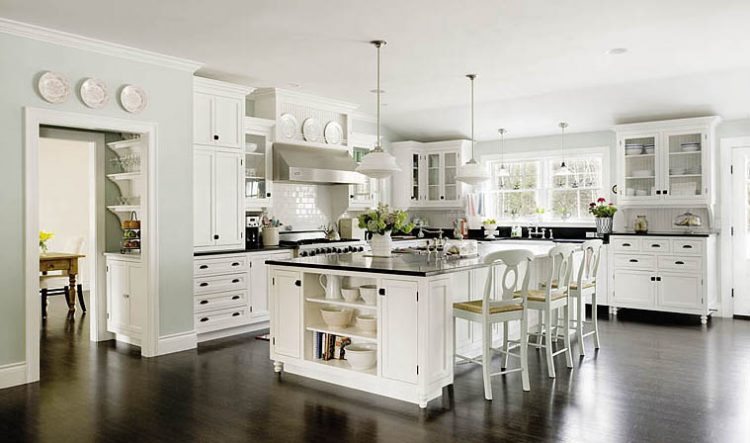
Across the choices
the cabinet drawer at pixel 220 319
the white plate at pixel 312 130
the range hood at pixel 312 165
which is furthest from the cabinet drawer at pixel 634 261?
the cabinet drawer at pixel 220 319

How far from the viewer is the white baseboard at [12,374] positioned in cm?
430

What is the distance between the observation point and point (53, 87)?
4.55 meters

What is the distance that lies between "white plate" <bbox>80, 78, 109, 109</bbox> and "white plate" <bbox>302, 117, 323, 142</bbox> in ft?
8.82

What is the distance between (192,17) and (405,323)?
8.69ft

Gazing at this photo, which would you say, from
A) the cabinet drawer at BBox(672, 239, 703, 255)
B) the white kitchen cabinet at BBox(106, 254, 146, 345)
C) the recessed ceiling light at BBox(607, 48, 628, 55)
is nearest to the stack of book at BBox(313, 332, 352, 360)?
the white kitchen cabinet at BBox(106, 254, 146, 345)

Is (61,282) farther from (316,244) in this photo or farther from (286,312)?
(286,312)

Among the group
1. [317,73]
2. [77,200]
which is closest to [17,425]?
[317,73]

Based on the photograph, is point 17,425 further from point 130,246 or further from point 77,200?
point 77,200

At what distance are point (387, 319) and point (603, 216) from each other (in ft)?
15.4

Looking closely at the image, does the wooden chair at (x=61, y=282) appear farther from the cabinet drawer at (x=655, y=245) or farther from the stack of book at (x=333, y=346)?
the cabinet drawer at (x=655, y=245)

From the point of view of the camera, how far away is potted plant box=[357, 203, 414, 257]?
4.90 meters

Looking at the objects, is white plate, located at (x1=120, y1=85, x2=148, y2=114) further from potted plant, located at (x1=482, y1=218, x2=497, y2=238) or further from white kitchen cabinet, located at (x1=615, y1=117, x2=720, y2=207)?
white kitchen cabinet, located at (x1=615, y1=117, x2=720, y2=207)

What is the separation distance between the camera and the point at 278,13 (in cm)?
420

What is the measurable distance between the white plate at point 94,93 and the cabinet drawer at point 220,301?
6.55ft
